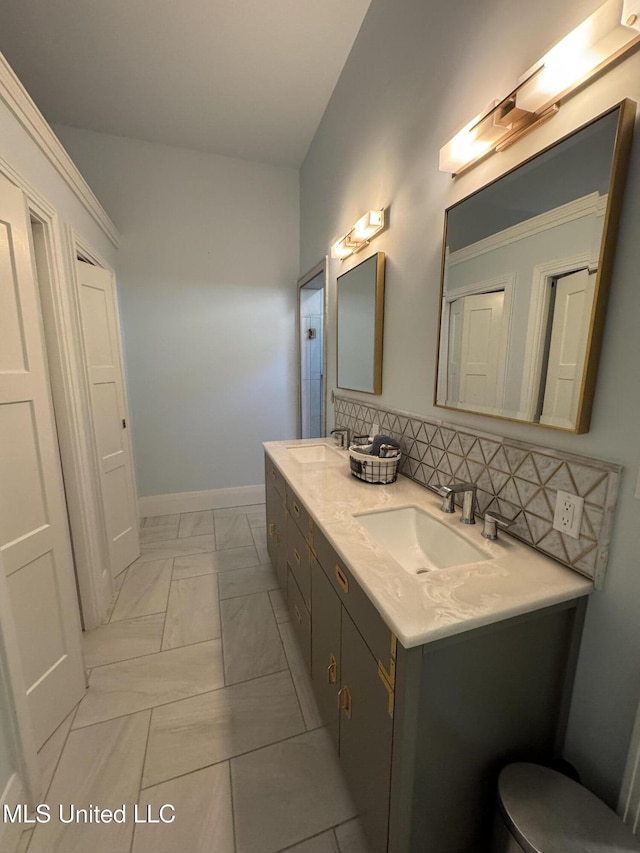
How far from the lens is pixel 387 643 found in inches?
32.4

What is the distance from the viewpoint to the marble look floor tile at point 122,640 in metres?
1.74

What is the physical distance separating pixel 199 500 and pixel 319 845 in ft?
9.14

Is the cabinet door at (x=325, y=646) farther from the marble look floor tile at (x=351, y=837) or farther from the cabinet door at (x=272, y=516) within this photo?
the cabinet door at (x=272, y=516)

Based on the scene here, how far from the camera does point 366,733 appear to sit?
0.96 metres

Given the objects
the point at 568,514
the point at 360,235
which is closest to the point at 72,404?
the point at 360,235

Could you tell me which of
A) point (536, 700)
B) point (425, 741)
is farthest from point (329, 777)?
point (536, 700)

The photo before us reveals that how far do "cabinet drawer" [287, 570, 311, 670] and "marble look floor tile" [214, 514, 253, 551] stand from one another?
40.8 inches

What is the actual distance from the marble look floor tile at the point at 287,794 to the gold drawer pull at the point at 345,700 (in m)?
0.34

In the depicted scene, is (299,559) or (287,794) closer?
(287,794)

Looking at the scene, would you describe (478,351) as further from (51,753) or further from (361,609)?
(51,753)

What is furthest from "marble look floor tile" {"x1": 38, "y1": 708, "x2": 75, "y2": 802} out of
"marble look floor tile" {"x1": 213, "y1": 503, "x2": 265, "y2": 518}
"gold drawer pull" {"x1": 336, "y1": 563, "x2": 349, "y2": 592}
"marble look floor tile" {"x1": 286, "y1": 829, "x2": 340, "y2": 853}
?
"marble look floor tile" {"x1": 213, "y1": 503, "x2": 265, "y2": 518}

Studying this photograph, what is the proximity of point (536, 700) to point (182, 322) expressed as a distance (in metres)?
3.42

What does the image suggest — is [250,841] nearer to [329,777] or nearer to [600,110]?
[329,777]

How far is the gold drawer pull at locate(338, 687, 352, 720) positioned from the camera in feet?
3.53
